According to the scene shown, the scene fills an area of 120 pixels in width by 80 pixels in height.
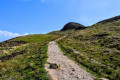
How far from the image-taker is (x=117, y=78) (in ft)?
41.3

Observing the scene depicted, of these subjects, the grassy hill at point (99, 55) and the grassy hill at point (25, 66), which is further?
the grassy hill at point (99, 55)

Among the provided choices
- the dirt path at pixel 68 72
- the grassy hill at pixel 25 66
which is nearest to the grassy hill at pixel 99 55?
the dirt path at pixel 68 72

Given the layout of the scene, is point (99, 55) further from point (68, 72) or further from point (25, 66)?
point (25, 66)

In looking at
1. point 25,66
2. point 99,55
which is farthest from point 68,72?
point 99,55

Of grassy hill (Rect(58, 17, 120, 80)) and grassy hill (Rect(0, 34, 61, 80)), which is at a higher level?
grassy hill (Rect(0, 34, 61, 80))

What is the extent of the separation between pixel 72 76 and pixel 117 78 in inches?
211

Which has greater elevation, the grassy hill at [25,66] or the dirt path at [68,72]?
the grassy hill at [25,66]

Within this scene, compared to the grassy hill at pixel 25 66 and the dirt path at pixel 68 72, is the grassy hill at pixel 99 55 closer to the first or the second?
the dirt path at pixel 68 72

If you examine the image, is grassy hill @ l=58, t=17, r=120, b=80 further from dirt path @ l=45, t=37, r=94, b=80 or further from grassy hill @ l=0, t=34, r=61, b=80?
grassy hill @ l=0, t=34, r=61, b=80

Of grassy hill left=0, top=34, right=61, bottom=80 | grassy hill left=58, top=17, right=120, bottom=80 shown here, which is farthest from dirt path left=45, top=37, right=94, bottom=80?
grassy hill left=58, top=17, right=120, bottom=80

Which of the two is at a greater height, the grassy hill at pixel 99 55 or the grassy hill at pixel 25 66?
the grassy hill at pixel 25 66

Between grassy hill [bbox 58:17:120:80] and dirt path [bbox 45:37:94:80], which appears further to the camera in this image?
grassy hill [bbox 58:17:120:80]

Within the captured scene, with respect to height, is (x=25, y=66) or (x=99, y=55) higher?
(x=25, y=66)

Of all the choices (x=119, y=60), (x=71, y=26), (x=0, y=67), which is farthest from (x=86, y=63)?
(x=71, y=26)
